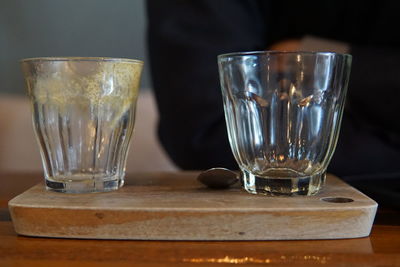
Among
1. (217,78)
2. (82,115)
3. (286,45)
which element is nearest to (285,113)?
(82,115)

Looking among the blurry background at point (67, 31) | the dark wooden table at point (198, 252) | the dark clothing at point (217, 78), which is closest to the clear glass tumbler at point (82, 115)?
the dark wooden table at point (198, 252)

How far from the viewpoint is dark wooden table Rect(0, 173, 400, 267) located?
41cm

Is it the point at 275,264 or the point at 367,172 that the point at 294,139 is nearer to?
the point at 275,264

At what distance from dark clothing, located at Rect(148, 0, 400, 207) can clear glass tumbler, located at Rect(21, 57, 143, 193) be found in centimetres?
43

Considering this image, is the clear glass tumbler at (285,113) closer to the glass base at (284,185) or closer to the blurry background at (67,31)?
the glass base at (284,185)

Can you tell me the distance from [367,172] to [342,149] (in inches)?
2.5

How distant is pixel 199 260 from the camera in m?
0.41

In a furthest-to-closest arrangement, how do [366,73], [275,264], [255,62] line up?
[366,73] → [255,62] → [275,264]

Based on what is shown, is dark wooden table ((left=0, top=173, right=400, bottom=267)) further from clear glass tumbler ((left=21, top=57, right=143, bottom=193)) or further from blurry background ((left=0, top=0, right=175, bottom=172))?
blurry background ((left=0, top=0, right=175, bottom=172))

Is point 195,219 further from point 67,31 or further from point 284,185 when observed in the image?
point 67,31

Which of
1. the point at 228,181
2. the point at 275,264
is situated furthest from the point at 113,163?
the point at 275,264

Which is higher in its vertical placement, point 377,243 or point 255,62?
point 255,62

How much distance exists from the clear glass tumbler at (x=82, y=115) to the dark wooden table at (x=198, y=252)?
103 millimetres

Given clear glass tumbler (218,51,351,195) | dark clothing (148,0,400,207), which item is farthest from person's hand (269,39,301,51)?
clear glass tumbler (218,51,351,195)
